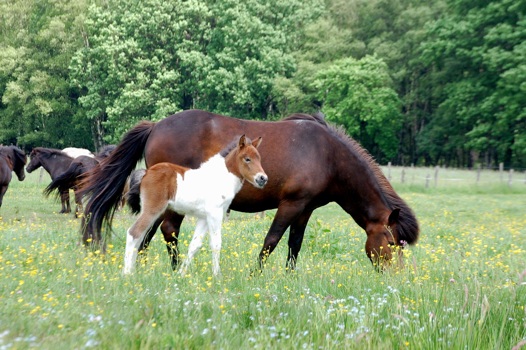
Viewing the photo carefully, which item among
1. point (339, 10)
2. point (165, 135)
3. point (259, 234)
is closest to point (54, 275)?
point (165, 135)

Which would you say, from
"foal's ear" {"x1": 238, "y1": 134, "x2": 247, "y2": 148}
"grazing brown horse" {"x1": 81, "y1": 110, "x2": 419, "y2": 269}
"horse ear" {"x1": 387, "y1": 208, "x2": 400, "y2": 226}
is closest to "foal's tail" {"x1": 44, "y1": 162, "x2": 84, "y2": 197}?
"grazing brown horse" {"x1": 81, "y1": 110, "x2": 419, "y2": 269}

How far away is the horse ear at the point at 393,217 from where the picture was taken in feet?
24.2

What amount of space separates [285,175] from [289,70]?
4293 centimetres

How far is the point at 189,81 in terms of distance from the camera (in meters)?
45.2

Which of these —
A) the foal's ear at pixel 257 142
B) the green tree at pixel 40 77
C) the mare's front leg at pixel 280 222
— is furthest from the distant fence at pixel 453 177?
the green tree at pixel 40 77

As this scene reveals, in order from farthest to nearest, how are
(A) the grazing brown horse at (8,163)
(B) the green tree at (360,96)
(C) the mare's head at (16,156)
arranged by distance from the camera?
(B) the green tree at (360,96), (C) the mare's head at (16,156), (A) the grazing brown horse at (8,163)

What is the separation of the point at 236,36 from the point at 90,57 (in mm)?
12948

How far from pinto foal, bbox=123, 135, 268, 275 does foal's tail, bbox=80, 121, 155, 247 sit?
1.19 metres

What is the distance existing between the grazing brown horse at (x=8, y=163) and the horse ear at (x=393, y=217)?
13.7 m

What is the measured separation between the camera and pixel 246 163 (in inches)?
256

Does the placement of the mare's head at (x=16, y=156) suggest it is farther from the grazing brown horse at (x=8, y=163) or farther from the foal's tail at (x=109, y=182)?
the foal's tail at (x=109, y=182)

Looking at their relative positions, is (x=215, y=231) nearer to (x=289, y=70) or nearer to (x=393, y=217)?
(x=393, y=217)

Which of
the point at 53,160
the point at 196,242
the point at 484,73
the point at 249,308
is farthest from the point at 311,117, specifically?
the point at 484,73

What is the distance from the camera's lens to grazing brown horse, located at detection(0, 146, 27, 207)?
17812mm
